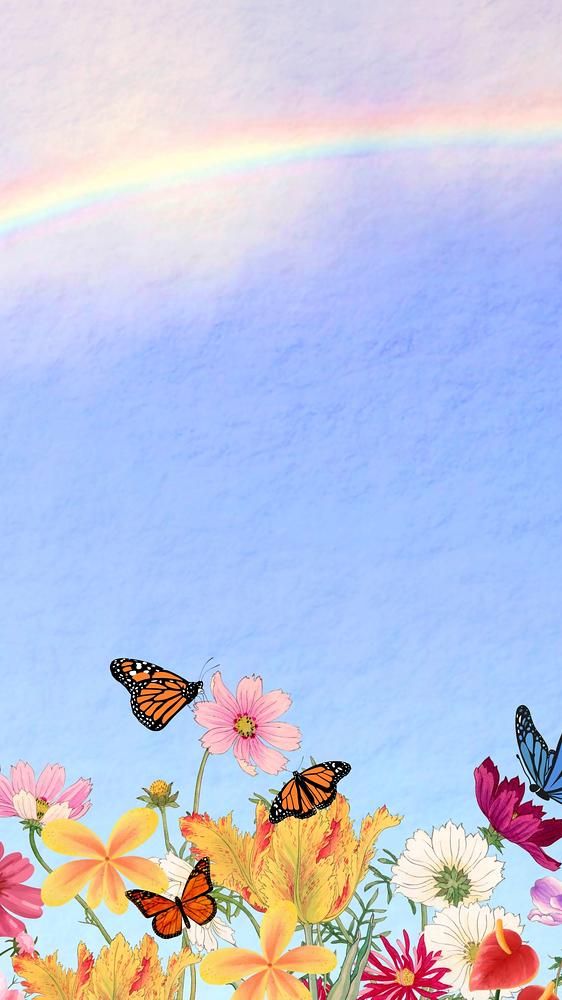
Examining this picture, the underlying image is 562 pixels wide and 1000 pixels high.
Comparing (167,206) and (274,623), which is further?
(167,206)

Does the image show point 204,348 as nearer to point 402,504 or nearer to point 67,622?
point 402,504

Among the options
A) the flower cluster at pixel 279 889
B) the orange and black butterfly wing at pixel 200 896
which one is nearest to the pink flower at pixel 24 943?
the flower cluster at pixel 279 889

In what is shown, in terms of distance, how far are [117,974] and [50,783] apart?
16 cm

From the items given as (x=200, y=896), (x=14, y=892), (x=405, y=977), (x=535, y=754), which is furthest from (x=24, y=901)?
(x=535, y=754)

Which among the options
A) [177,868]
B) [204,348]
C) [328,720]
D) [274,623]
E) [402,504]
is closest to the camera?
[177,868]

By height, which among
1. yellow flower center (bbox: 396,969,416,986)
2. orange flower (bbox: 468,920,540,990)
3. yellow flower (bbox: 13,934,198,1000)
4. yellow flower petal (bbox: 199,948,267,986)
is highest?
yellow flower (bbox: 13,934,198,1000)

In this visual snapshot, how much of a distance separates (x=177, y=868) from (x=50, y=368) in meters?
2.36

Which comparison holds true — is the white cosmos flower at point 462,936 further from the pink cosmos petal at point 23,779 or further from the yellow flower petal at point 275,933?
the pink cosmos petal at point 23,779

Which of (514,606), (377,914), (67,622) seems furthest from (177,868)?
(514,606)

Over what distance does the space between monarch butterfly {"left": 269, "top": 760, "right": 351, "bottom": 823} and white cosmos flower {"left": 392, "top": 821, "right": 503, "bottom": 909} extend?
6 cm

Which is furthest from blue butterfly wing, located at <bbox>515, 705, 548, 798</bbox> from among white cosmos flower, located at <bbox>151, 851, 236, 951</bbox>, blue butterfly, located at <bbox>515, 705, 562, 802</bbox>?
white cosmos flower, located at <bbox>151, 851, 236, 951</bbox>

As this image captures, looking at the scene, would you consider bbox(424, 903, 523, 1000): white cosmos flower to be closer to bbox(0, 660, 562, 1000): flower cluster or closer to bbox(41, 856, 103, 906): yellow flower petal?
bbox(0, 660, 562, 1000): flower cluster

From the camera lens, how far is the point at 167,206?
9.70ft

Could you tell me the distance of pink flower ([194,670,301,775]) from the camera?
67 centimetres
